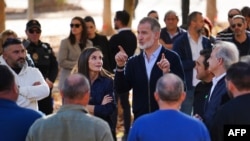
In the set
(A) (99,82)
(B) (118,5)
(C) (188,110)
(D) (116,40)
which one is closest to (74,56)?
(D) (116,40)

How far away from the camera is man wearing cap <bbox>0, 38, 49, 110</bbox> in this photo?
298 inches

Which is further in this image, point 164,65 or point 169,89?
point 164,65

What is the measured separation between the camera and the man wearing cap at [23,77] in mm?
7562

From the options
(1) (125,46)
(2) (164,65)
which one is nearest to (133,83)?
(2) (164,65)

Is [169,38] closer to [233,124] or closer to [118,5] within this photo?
[233,124]

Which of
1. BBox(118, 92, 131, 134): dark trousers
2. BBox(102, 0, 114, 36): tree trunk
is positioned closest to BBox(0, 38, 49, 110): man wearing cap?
BBox(118, 92, 131, 134): dark trousers

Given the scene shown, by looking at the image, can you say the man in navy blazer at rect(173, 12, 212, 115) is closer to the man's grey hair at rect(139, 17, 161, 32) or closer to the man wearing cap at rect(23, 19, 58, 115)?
the man wearing cap at rect(23, 19, 58, 115)

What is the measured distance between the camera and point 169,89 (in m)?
5.47

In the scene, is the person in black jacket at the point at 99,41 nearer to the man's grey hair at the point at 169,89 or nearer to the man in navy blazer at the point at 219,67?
the man in navy blazer at the point at 219,67

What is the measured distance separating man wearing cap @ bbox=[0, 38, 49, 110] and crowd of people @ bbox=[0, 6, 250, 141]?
1 centimetres

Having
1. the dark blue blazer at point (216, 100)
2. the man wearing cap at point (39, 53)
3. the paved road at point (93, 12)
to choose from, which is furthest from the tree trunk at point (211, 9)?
the dark blue blazer at point (216, 100)

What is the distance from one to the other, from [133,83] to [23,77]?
1.22 meters

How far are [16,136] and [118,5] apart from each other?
35447mm

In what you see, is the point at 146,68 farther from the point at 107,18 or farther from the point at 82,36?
the point at 107,18
